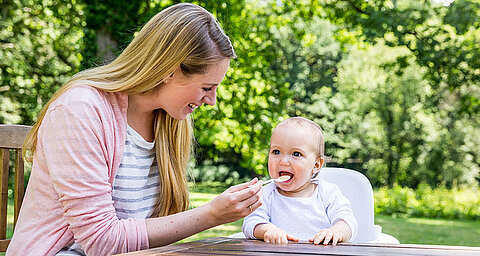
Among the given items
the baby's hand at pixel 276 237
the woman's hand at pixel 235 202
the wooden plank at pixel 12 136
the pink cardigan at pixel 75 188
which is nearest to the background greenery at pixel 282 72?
the wooden plank at pixel 12 136

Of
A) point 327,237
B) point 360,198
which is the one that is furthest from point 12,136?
point 360,198

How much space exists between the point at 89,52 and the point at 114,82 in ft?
15.0

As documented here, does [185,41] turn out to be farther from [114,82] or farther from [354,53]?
[354,53]

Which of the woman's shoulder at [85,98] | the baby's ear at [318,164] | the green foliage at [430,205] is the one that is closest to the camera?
the woman's shoulder at [85,98]

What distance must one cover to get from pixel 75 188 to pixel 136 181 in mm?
356

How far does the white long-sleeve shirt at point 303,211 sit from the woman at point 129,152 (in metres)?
0.35

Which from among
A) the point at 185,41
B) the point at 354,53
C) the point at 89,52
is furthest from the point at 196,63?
the point at 354,53

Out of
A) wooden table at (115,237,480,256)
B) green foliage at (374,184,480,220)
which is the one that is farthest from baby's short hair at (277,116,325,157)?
green foliage at (374,184,480,220)

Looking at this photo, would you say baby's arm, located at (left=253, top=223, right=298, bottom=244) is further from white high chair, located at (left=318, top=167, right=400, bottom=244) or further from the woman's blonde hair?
white high chair, located at (left=318, top=167, right=400, bottom=244)

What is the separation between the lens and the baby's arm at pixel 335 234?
168 cm

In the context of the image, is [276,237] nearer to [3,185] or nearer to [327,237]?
[327,237]

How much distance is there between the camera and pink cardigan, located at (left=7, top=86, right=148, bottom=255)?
1549mm

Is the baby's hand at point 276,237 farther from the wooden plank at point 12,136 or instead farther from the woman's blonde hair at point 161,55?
the wooden plank at point 12,136

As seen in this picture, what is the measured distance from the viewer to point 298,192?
2219 mm
